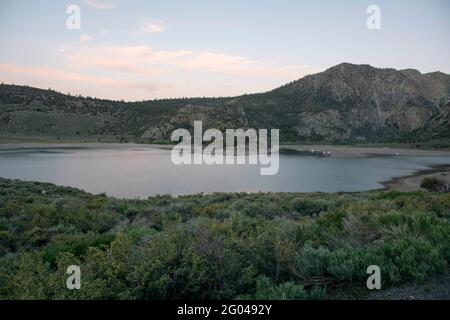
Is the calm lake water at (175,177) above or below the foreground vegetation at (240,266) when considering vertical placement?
below

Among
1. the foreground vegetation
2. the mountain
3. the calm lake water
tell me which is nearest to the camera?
the foreground vegetation

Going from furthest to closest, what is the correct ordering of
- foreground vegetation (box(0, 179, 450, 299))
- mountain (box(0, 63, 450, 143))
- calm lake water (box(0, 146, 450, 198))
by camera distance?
mountain (box(0, 63, 450, 143)) < calm lake water (box(0, 146, 450, 198)) < foreground vegetation (box(0, 179, 450, 299))

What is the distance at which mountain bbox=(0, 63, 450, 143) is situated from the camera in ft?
321

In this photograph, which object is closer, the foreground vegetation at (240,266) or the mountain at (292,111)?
the foreground vegetation at (240,266)

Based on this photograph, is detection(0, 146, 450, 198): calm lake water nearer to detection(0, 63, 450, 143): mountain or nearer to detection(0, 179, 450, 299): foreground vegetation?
detection(0, 179, 450, 299): foreground vegetation

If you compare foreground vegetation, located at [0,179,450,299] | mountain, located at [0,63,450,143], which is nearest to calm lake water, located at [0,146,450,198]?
foreground vegetation, located at [0,179,450,299]

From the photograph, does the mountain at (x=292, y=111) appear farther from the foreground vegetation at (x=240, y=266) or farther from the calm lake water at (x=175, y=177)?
the foreground vegetation at (x=240, y=266)

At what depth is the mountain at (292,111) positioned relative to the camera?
9794 cm

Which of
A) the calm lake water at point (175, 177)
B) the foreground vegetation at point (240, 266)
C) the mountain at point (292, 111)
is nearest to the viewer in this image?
Answer: the foreground vegetation at point (240, 266)

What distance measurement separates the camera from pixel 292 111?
13138cm

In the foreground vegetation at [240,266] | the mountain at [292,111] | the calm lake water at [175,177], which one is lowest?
the calm lake water at [175,177]

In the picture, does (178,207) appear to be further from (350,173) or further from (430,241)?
(350,173)

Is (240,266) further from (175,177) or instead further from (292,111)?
(292,111)

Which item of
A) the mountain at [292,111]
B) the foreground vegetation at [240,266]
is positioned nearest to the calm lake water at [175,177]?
the foreground vegetation at [240,266]
